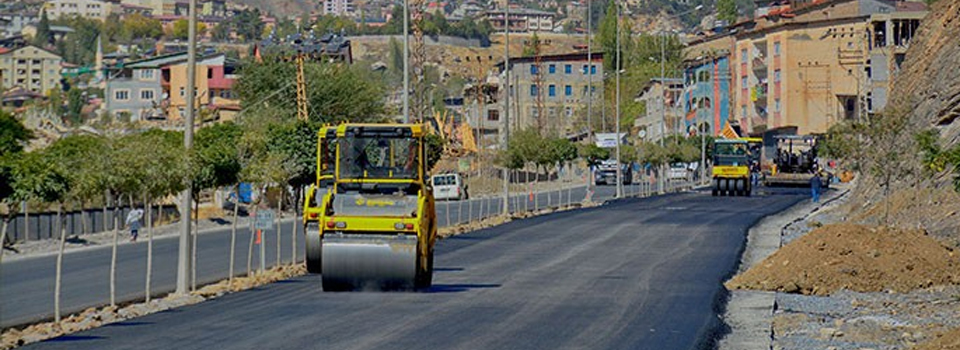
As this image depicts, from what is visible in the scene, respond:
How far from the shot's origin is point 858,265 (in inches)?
1262

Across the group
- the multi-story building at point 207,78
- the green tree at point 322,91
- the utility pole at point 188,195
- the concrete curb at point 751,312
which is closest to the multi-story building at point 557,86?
the multi-story building at point 207,78

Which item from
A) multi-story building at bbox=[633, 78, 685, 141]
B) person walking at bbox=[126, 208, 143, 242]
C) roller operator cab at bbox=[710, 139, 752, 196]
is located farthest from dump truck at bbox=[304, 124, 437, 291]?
multi-story building at bbox=[633, 78, 685, 141]

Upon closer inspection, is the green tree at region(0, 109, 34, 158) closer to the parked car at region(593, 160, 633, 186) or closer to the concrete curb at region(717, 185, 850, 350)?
the concrete curb at region(717, 185, 850, 350)

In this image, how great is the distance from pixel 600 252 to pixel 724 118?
355 feet

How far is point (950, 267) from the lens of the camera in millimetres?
32031

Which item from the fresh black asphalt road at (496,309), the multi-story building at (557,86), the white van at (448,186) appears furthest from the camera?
the multi-story building at (557,86)

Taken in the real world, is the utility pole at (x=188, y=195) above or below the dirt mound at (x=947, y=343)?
above

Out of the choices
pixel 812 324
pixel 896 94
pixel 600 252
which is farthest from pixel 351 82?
pixel 812 324

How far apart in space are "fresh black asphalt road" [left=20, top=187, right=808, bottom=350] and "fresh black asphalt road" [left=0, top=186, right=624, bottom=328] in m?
3.55

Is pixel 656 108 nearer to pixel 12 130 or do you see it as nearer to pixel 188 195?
pixel 12 130

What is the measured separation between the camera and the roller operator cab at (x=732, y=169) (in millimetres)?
83756

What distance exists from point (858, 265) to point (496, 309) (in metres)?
9.74

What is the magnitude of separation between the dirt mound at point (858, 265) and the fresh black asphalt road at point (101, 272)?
1370 cm

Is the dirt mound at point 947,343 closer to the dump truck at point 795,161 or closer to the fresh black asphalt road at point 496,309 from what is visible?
the fresh black asphalt road at point 496,309
